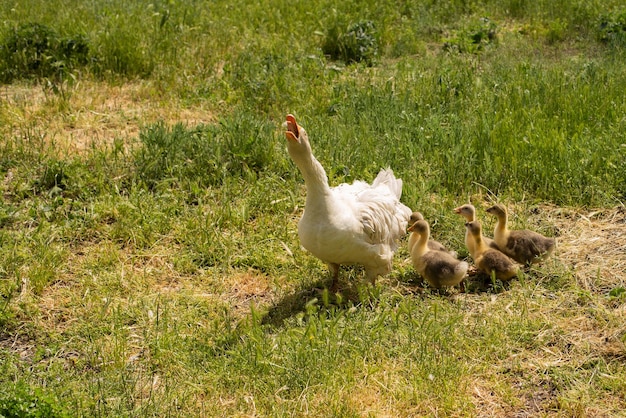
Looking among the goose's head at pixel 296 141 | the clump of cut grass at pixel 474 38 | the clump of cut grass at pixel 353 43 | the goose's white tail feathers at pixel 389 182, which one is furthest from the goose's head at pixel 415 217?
the clump of cut grass at pixel 474 38

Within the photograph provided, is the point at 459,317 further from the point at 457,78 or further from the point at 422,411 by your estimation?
the point at 457,78

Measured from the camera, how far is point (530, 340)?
5.94 m

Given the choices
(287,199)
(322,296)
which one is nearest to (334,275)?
(322,296)

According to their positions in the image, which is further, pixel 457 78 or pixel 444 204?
pixel 457 78

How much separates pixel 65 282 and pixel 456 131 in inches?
167

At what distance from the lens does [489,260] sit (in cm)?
659

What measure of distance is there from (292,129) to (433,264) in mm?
1585

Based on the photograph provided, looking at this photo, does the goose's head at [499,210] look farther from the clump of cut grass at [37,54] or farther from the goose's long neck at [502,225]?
the clump of cut grass at [37,54]

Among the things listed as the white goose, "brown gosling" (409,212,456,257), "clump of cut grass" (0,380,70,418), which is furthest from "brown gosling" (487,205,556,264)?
"clump of cut grass" (0,380,70,418)

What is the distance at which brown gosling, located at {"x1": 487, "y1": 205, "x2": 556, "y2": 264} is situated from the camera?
6.77 meters

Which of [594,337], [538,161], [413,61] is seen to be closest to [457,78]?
[413,61]

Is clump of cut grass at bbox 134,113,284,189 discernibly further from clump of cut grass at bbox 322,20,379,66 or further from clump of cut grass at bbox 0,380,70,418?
clump of cut grass at bbox 0,380,70,418

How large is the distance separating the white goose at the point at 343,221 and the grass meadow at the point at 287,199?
351mm

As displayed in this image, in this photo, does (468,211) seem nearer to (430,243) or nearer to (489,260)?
(430,243)
